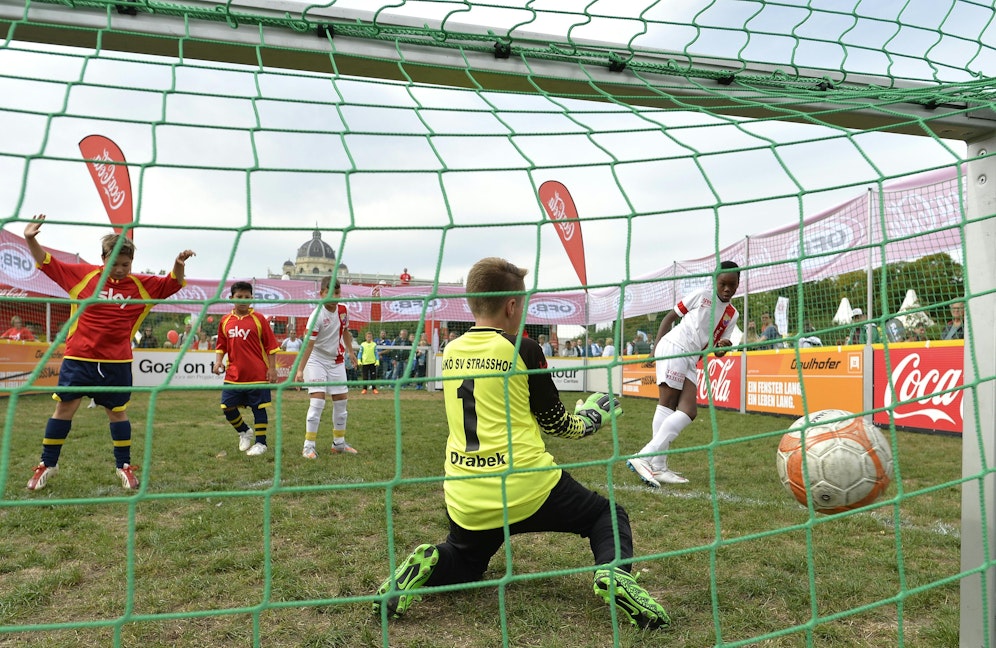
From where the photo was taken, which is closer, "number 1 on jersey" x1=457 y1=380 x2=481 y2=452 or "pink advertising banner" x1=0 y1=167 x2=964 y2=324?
"pink advertising banner" x1=0 y1=167 x2=964 y2=324

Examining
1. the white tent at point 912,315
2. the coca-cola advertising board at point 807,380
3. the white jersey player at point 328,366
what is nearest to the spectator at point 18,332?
the white jersey player at point 328,366

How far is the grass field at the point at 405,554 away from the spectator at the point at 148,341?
1106 cm

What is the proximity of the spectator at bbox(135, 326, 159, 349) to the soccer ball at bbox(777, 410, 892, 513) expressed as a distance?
1521 centimetres

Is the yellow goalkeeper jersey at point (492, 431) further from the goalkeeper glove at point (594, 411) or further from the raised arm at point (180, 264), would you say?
the raised arm at point (180, 264)

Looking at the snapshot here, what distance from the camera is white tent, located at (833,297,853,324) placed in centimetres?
874

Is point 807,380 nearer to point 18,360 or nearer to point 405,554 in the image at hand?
point 405,554

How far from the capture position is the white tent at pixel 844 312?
28.7 ft

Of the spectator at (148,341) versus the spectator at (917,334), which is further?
the spectator at (148,341)

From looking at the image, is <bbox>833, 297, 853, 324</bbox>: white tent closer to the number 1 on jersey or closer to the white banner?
the number 1 on jersey

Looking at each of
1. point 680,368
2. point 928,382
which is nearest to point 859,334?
point 928,382

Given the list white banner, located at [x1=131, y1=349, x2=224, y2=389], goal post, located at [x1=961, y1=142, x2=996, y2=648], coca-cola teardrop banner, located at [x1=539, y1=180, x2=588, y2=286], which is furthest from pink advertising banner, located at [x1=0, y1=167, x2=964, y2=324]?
white banner, located at [x1=131, y1=349, x2=224, y2=389]

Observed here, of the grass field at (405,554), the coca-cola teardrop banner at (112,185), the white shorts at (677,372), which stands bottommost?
the grass field at (405,554)

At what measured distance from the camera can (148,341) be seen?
50.4 feet

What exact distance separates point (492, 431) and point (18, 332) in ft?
45.1
